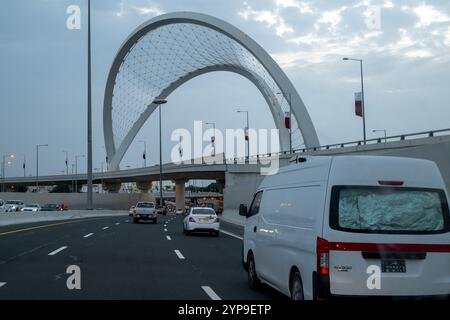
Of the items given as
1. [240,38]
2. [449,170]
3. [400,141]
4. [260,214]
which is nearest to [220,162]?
[240,38]

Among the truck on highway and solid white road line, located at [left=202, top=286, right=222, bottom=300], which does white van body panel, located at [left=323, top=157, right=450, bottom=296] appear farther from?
the truck on highway

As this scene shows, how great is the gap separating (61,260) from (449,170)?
13.5 meters

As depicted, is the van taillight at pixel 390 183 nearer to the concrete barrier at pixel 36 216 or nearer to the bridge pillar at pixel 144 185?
the concrete barrier at pixel 36 216

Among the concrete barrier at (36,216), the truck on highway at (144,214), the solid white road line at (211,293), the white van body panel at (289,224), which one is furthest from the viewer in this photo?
the truck on highway at (144,214)

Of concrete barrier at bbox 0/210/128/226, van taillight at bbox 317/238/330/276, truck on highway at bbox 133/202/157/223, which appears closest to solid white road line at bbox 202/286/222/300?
van taillight at bbox 317/238/330/276

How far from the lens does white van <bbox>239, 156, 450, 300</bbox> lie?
7.08 meters

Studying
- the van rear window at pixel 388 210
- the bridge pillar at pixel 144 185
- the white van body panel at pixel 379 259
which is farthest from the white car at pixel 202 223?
the bridge pillar at pixel 144 185

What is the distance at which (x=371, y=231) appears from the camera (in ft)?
23.5

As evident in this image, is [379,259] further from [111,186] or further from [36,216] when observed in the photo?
[111,186]

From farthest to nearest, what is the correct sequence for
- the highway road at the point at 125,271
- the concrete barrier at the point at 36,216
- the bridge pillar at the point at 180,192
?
the bridge pillar at the point at 180,192 → the concrete barrier at the point at 36,216 → the highway road at the point at 125,271

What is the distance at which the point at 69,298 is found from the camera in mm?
9453

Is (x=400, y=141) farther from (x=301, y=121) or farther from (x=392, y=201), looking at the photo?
(x=392, y=201)

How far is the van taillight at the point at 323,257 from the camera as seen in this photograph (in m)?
7.10

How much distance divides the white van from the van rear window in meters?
0.01
